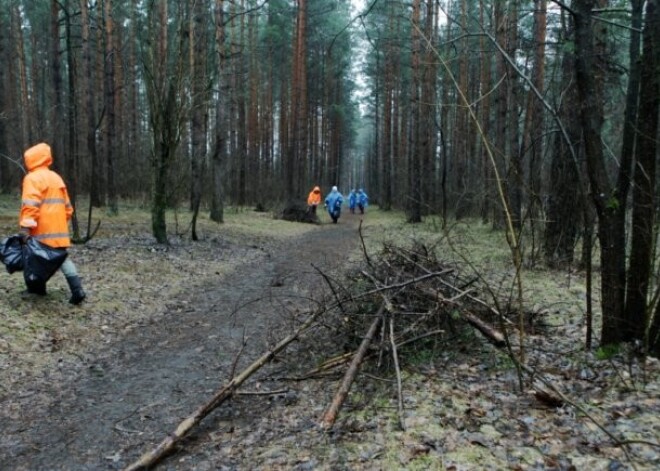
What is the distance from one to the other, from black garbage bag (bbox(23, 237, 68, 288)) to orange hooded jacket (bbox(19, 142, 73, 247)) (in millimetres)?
79

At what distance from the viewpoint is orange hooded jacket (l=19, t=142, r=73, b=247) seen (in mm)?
5992

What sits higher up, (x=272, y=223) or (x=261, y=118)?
(x=261, y=118)

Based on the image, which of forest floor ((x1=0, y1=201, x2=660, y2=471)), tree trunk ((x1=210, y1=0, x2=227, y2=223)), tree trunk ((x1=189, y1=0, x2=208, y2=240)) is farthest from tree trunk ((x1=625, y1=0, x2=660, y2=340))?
tree trunk ((x1=210, y1=0, x2=227, y2=223))

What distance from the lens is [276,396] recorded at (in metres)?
4.44

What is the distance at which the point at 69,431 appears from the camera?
3.92 meters

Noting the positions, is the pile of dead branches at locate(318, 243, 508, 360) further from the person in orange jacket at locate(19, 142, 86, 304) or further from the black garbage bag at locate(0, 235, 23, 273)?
the black garbage bag at locate(0, 235, 23, 273)

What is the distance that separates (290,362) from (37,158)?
4209 mm

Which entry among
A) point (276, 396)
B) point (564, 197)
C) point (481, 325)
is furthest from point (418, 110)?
point (276, 396)

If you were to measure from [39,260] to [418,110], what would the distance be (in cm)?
1614

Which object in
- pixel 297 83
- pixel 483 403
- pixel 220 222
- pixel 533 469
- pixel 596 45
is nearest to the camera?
pixel 533 469

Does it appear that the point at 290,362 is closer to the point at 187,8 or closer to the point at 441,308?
the point at 441,308

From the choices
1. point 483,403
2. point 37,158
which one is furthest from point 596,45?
point 37,158

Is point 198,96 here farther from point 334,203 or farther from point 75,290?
point 334,203

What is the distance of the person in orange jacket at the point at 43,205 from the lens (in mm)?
5996
